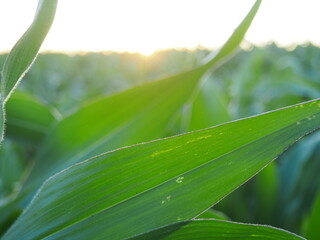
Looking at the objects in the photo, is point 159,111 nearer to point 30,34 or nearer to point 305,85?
point 30,34

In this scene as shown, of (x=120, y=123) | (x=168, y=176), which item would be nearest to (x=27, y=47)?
(x=168, y=176)

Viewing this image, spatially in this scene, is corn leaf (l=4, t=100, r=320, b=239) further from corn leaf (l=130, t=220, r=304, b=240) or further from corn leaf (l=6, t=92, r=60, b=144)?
corn leaf (l=6, t=92, r=60, b=144)

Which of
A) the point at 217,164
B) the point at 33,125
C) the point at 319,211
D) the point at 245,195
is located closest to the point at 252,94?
the point at 245,195

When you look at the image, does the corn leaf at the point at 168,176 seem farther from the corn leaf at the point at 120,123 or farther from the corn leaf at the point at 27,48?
the corn leaf at the point at 120,123

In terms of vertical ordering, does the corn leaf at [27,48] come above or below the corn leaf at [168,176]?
above

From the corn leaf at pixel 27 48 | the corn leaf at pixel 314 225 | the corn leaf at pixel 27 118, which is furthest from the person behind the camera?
the corn leaf at pixel 27 118

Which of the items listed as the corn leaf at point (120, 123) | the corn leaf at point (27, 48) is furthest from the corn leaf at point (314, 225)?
the corn leaf at point (27, 48)

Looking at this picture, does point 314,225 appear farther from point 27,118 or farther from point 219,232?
point 27,118

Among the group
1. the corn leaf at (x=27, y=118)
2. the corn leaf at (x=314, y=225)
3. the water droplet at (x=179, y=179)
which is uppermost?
the corn leaf at (x=27, y=118)

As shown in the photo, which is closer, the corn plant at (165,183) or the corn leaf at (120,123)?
the corn plant at (165,183)
